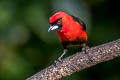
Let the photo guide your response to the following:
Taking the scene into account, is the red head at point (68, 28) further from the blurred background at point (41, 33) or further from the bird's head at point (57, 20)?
the blurred background at point (41, 33)

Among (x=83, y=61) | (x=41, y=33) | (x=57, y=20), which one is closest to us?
(x=83, y=61)

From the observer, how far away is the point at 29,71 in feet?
18.7

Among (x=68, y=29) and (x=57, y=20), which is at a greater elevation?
(x=57, y=20)

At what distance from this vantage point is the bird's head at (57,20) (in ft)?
15.6

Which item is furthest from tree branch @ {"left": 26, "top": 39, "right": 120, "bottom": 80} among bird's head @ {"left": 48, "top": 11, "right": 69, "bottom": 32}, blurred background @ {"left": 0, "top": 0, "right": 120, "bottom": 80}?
blurred background @ {"left": 0, "top": 0, "right": 120, "bottom": 80}

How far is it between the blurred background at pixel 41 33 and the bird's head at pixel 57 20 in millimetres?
445

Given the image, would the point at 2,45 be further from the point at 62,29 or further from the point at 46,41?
→ the point at 62,29

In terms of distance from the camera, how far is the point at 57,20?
4.80 metres

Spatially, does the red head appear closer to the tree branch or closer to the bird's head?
the bird's head

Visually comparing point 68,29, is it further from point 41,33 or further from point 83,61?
point 83,61

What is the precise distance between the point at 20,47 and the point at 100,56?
216cm

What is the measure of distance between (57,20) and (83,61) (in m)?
1.07

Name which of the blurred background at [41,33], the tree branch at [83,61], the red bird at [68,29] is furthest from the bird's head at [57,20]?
the tree branch at [83,61]

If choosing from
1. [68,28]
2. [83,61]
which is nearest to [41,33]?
[68,28]
